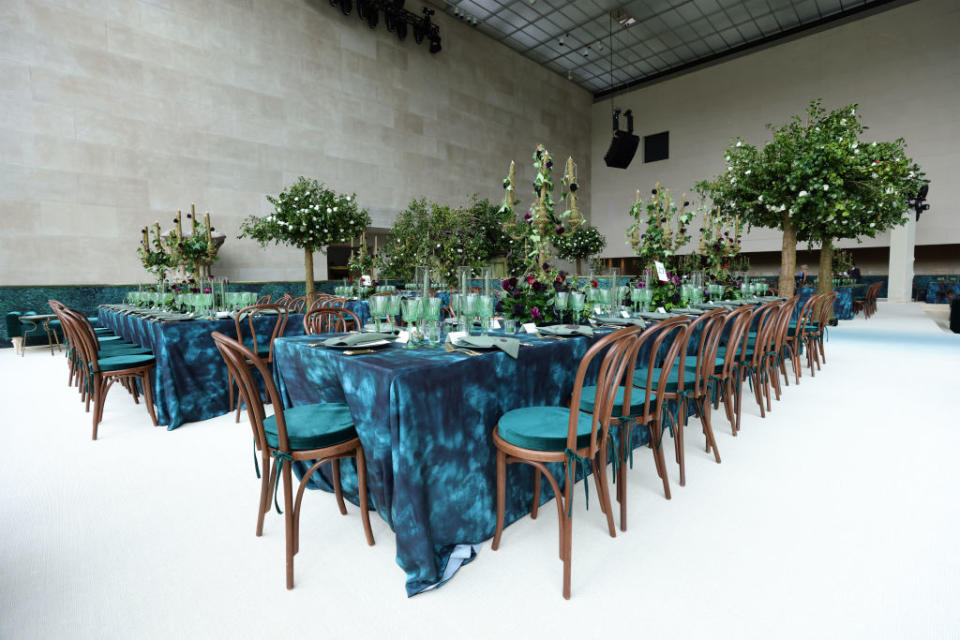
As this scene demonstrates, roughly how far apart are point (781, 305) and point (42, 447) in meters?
5.41

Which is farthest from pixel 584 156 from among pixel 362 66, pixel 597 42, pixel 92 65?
pixel 92 65

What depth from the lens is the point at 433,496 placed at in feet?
5.15

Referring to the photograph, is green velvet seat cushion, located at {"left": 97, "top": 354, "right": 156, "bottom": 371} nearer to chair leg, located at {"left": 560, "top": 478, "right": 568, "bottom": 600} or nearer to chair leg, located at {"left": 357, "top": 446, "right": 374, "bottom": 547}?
chair leg, located at {"left": 357, "top": 446, "right": 374, "bottom": 547}

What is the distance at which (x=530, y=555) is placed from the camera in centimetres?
168

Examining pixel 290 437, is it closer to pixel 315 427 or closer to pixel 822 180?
pixel 315 427

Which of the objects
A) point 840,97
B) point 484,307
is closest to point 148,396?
point 484,307

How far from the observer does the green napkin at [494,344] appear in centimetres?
173

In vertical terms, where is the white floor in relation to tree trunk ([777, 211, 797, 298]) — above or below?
below

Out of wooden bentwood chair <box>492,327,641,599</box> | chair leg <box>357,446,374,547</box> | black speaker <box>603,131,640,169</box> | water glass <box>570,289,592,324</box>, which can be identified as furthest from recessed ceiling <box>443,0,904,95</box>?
chair leg <box>357,446,374,547</box>

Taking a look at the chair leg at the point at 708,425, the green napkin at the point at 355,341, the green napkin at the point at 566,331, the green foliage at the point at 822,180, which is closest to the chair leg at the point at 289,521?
the green napkin at the point at 355,341

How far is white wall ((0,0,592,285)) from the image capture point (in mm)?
7176

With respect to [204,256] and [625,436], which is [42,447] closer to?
[204,256]

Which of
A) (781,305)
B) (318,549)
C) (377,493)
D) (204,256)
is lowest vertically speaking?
(318,549)

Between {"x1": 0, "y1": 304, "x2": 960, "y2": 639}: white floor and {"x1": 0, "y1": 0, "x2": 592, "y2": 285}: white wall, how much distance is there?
22.3 ft
